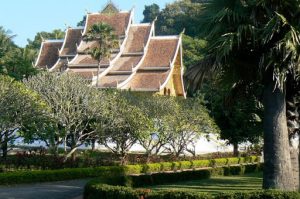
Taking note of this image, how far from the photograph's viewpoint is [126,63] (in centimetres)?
5025

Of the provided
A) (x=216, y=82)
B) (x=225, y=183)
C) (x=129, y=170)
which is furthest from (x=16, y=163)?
(x=216, y=82)

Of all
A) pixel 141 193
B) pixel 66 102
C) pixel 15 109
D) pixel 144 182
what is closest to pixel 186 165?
pixel 66 102

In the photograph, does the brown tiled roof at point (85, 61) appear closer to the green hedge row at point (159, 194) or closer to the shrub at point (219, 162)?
the shrub at point (219, 162)

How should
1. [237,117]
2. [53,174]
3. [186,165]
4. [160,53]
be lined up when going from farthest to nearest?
[160,53] < [237,117] < [186,165] < [53,174]

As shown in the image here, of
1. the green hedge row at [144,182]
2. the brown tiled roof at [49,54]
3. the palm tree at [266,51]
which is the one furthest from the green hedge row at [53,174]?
the brown tiled roof at [49,54]

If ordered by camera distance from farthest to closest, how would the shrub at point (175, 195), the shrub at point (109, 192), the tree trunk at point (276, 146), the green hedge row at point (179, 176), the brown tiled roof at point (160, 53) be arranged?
the brown tiled roof at point (160, 53), the green hedge row at point (179, 176), the tree trunk at point (276, 146), the shrub at point (109, 192), the shrub at point (175, 195)

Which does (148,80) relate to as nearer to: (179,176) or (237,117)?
(237,117)

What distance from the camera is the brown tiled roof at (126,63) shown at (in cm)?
4931

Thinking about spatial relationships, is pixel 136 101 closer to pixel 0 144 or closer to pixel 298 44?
pixel 0 144

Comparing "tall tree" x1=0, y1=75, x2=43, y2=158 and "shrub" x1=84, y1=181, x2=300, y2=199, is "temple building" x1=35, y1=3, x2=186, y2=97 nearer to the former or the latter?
"tall tree" x1=0, y1=75, x2=43, y2=158

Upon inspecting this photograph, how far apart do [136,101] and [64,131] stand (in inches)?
310

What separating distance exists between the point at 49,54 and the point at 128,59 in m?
9.96

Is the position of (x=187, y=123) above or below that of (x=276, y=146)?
above

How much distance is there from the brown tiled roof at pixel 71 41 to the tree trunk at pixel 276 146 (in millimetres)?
41780
